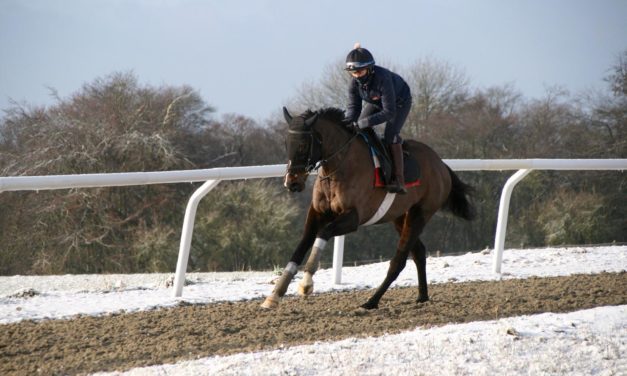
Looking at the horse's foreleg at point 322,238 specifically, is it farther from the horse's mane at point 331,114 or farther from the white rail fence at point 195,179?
the white rail fence at point 195,179

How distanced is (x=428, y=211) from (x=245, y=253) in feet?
45.0

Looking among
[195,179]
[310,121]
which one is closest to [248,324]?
[310,121]

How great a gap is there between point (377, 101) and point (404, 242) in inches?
52.2

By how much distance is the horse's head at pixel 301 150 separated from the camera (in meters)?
6.69

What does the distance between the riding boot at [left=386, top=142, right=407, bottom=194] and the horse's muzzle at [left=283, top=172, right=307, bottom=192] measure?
1.01 meters

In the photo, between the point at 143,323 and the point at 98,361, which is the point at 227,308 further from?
the point at 98,361

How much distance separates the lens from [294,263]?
22.5ft

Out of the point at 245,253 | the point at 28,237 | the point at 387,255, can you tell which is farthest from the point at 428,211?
the point at 387,255

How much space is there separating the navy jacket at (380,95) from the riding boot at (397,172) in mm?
279

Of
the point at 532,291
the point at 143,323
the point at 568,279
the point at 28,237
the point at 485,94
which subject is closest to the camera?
the point at 143,323

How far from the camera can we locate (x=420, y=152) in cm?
820

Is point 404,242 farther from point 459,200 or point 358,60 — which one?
point 358,60

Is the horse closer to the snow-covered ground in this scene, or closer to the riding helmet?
the riding helmet

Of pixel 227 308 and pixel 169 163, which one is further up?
pixel 169 163
